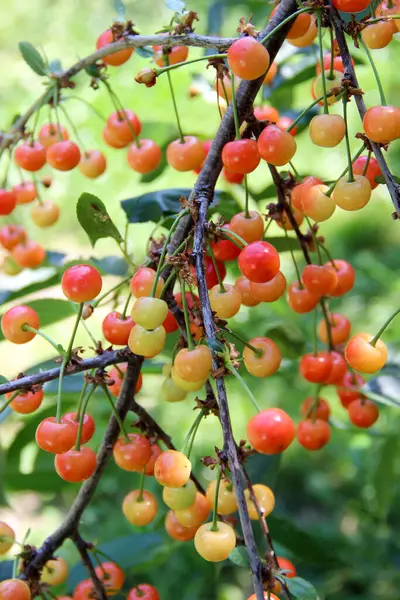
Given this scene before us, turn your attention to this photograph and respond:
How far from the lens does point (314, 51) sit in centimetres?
147

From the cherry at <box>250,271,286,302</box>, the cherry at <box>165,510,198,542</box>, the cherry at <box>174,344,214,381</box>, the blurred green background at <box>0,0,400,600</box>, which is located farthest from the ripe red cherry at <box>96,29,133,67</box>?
the cherry at <box>165,510,198,542</box>

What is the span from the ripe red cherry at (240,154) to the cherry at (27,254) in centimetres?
76

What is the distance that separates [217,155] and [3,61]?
4.98 meters

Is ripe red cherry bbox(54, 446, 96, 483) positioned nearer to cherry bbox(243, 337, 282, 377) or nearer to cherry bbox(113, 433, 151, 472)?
cherry bbox(113, 433, 151, 472)

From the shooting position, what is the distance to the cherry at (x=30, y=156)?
137 centimetres

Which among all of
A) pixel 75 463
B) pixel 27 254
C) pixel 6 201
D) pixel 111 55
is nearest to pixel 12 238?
pixel 27 254

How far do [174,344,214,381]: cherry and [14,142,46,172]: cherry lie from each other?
0.72 metres

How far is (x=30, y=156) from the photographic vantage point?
138cm

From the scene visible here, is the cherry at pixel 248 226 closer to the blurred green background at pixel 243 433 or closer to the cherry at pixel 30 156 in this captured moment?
the blurred green background at pixel 243 433

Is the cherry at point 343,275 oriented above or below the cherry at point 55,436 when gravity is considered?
above

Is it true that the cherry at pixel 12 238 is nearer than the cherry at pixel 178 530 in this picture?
No

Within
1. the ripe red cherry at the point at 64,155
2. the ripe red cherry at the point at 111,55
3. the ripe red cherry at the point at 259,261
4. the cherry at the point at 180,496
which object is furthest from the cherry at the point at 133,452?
the ripe red cherry at the point at 111,55

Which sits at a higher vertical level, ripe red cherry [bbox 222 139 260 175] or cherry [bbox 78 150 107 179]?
cherry [bbox 78 150 107 179]

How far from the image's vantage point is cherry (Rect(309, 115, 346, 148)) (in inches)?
33.8
